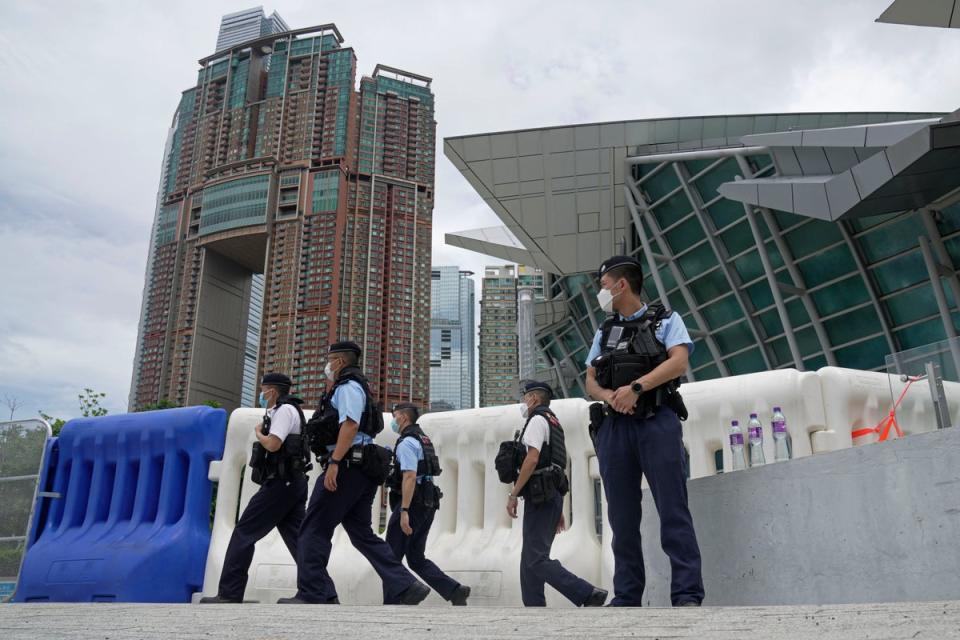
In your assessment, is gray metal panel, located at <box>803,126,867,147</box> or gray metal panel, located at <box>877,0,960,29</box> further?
gray metal panel, located at <box>803,126,867,147</box>

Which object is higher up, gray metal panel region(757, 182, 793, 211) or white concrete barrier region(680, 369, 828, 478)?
gray metal panel region(757, 182, 793, 211)

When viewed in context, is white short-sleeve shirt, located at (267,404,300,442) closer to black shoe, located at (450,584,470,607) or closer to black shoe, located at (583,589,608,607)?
black shoe, located at (450,584,470,607)

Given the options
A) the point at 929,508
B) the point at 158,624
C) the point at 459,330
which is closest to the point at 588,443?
the point at 929,508

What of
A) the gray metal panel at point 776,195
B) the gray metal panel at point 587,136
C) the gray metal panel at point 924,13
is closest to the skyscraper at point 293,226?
the gray metal panel at point 587,136

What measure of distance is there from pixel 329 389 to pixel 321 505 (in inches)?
29.5

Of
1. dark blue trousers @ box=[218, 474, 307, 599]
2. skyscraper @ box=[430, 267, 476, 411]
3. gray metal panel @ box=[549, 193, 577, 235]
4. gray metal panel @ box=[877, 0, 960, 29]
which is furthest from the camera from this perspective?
skyscraper @ box=[430, 267, 476, 411]

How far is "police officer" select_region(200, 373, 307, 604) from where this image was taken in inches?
212

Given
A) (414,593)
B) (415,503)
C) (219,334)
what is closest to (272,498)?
(415,503)

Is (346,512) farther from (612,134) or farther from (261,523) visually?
(612,134)

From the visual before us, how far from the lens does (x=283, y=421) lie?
562 centimetres

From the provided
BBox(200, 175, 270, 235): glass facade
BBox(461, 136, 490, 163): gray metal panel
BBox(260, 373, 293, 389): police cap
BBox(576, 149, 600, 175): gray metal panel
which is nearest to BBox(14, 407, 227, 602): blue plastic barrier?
BBox(260, 373, 293, 389): police cap

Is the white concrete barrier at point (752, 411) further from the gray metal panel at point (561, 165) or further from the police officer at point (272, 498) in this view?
the gray metal panel at point (561, 165)

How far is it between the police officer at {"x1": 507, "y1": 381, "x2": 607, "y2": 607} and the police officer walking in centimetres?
81

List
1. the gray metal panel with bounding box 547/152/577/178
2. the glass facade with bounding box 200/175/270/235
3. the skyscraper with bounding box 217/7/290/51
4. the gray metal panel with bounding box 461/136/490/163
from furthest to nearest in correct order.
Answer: the skyscraper with bounding box 217/7/290/51, the glass facade with bounding box 200/175/270/235, the gray metal panel with bounding box 547/152/577/178, the gray metal panel with bounding box 461/136/490/163
